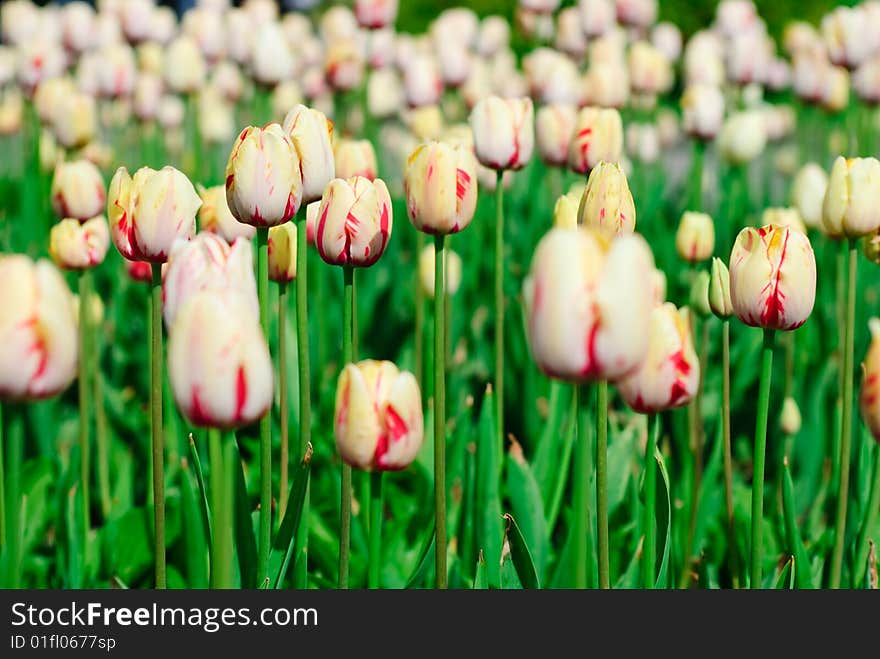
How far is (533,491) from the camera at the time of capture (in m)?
1.83

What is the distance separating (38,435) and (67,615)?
1.33 meters

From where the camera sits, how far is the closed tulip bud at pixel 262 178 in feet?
4.61

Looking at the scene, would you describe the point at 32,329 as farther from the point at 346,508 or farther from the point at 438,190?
the point at 438,190

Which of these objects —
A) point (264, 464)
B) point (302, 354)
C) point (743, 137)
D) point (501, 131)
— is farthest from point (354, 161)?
point (743, 137)

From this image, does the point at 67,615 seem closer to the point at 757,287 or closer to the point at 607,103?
the point at 757,287

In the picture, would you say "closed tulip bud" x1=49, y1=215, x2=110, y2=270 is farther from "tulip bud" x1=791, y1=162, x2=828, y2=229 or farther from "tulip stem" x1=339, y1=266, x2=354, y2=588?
"tulip bud" x1=791, y1=162, x2=828, y2=229

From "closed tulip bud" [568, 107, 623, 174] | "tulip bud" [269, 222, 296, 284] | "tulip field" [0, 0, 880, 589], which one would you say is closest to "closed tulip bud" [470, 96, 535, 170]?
"tulip field" [0, 0, 880, 589]

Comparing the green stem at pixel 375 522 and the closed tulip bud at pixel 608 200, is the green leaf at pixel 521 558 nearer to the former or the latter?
the green stem at pixel 375 522

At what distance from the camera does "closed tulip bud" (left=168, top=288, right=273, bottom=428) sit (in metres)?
1.05

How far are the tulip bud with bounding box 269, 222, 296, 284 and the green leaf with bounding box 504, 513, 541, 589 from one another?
498mm

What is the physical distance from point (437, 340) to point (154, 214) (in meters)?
0.40

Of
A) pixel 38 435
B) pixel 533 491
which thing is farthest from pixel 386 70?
pixel 533 491

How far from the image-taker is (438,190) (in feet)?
→ 5.23

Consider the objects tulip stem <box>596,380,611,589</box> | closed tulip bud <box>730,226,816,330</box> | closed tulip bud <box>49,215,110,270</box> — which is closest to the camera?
tulip stem <box>596,380,611,589</box>
